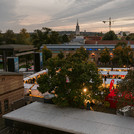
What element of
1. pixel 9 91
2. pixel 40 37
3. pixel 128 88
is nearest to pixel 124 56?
pixel 128 88

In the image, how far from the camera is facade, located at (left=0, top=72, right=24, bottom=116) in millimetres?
13789

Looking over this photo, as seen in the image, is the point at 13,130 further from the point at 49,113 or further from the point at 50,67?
the point at 50,67

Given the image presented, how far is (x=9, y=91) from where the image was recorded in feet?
47.5

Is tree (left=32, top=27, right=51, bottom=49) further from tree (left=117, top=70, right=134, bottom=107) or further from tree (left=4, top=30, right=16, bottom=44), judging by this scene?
tree (left=117, top=70, right=134, bottom=107)

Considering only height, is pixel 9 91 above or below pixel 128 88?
below

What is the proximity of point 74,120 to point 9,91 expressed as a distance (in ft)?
23.9

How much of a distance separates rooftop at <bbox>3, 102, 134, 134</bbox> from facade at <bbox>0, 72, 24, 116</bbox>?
9.86 ft

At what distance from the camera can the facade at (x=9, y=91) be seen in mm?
13789

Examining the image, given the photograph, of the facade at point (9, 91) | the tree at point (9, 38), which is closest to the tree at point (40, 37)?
the tree at point (9, 38)

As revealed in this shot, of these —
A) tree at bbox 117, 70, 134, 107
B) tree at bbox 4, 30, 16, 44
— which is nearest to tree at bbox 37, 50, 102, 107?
tree at bbox 117, 70, 134, 107

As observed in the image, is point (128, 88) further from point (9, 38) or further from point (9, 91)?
point (9, 38)

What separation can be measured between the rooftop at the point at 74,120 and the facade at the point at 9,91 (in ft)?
9.86

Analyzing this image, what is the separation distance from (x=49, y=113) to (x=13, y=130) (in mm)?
2908

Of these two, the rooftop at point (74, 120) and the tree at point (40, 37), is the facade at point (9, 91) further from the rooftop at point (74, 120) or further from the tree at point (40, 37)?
the tree at point (40, 37)
